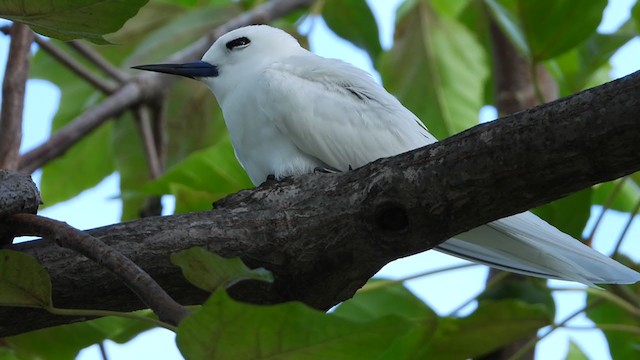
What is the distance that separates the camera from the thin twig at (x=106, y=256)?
1995mm

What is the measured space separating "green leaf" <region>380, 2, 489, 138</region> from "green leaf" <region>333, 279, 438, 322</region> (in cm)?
141

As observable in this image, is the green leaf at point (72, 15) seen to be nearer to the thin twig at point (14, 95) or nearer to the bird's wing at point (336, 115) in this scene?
the thin twig at point (14, 95)

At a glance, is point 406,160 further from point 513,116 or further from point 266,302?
point 266,302

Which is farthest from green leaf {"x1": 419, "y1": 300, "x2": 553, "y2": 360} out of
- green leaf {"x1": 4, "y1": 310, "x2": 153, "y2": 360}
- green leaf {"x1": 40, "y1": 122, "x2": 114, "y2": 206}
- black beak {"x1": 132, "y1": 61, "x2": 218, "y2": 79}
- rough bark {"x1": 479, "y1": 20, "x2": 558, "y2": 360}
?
green leaf {"x1": 40, "y1": 122, "x2": 114, "y2": 206}

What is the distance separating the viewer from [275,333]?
1902 mm

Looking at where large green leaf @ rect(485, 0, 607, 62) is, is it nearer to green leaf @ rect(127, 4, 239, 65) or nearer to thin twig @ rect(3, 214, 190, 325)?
green leaf @ rect(127, 4, 239, 65)

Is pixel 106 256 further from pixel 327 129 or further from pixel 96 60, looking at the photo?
pixel 96 60

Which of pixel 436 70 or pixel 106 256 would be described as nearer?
pixel 106 256

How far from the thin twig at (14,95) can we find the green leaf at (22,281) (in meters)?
1.52

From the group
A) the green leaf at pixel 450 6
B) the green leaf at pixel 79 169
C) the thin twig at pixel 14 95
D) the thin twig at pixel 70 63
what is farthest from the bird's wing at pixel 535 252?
the green leaf at pixel 450 6

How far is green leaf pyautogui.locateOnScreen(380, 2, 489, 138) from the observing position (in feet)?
18.0

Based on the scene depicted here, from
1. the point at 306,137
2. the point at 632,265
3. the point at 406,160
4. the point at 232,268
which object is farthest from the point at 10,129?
the point at 632,265

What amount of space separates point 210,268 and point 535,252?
172 cm

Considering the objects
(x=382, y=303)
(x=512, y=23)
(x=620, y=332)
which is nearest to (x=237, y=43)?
(x=512, y=23)
